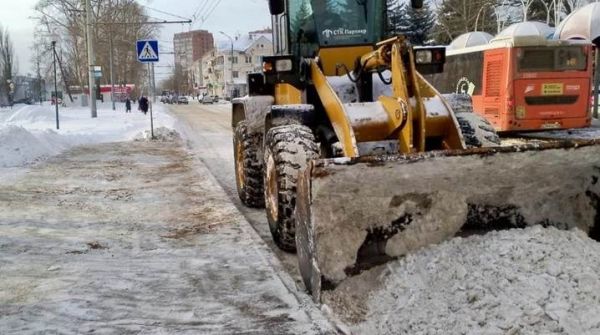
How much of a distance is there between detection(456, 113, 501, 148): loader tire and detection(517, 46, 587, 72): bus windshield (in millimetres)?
9420

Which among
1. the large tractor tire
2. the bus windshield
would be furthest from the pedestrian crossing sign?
the large tractor tire

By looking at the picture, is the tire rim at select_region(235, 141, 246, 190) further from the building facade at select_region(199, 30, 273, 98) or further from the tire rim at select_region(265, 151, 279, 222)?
the building facade at select_region(199, 30, 273, 98)

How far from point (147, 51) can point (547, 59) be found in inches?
421

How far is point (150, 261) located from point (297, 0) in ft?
10.4

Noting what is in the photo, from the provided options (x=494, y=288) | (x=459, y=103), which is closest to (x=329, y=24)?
(x=459, y=103)

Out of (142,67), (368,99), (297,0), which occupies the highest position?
(142,67)

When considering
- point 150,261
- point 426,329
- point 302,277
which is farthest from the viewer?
point 150,261

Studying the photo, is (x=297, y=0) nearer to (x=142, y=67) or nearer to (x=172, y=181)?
(x=172, y=181)

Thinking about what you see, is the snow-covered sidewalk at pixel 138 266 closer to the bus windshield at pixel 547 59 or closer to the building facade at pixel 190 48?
the bus windshield at pixel 547 59

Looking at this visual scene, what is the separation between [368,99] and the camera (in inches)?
243

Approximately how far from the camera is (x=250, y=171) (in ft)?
24.3

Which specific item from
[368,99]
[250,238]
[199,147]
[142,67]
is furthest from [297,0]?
[142,67]

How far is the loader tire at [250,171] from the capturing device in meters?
7.41

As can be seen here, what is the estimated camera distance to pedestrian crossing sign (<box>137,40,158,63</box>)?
16609mm
